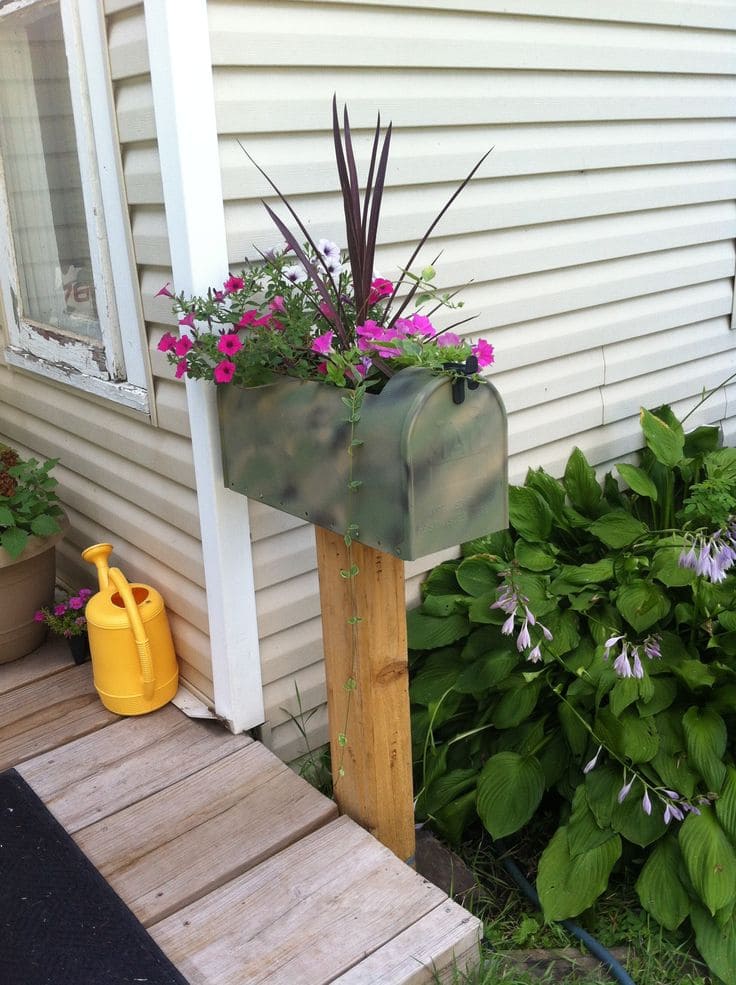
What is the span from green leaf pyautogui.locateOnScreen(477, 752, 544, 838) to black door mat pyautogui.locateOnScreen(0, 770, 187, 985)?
86cm

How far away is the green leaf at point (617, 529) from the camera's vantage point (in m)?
2.59

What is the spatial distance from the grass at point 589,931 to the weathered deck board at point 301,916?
0.75ft

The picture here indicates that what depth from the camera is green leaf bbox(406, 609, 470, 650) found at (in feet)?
8.21

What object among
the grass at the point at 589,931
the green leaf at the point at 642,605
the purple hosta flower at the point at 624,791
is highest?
the green leaf at the point at 642,605

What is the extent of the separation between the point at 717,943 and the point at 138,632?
1444 mm

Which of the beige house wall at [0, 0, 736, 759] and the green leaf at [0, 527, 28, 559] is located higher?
the beige house wall at [0, 0, 736, 759]

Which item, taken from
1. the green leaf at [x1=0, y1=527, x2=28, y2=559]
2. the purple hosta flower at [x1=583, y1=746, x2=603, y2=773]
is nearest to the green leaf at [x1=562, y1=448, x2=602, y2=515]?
the purple hosta flower at [x1=583, y1=746, x2=603, y2=773]

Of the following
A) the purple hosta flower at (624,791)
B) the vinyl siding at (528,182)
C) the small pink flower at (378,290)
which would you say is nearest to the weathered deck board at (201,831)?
the vinyl siding at (528,182)

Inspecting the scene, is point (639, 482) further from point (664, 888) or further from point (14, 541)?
point (14, 541)

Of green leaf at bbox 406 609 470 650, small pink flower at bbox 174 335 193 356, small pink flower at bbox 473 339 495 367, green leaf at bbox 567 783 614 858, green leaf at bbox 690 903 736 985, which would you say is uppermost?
small pink flower at bbox 174 335 193 356

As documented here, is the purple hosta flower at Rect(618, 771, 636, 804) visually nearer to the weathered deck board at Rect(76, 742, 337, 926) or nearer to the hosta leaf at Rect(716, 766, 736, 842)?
the hosta leaf at Rect(716, 766, 736, 842)

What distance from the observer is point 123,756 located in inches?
85.7

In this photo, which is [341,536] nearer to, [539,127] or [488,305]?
[488,305]

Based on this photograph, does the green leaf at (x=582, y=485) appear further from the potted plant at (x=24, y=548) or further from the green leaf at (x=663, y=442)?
the potted plant at (x=24, y=548)
